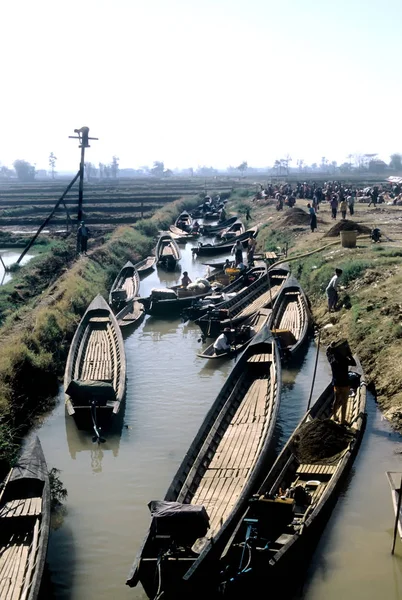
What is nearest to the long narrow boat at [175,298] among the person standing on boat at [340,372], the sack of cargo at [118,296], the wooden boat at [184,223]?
the sack of cargo at [118,296]

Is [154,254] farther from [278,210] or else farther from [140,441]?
[140,441]

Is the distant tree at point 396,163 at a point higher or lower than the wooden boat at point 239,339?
higher

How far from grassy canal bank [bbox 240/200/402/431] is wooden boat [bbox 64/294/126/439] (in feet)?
20.4

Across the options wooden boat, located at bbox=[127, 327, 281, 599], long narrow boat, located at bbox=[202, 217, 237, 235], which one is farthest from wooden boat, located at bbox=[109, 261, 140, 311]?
long narrow boat, located at bbox=[202, 217, 237, 235]

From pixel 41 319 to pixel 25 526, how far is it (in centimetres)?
997

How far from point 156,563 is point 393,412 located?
7.39m

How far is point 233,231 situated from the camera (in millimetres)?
44938

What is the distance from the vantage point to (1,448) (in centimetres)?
1164

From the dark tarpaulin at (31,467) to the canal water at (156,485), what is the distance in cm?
107

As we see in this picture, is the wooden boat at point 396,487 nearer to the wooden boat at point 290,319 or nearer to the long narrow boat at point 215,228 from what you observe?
the wooden boat at point 290,319

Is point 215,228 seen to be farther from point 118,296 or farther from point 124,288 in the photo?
point 118,296

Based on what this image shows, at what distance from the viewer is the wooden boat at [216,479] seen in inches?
328

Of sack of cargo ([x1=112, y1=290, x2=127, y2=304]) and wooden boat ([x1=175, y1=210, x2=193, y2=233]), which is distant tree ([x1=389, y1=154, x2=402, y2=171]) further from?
sack of cargo ([x1=112, y1=290, x2=127, y2=304])

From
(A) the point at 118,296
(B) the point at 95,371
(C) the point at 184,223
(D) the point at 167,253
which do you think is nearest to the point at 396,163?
(C) the point at 184,223
